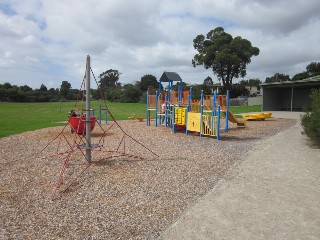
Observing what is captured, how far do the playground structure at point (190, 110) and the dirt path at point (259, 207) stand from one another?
5.22 m

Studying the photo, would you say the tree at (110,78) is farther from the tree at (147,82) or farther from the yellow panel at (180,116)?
the yellow panel at (180,116)

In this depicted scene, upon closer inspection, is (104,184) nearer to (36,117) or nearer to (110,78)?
(36,117)

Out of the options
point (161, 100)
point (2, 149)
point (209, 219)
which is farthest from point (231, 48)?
point (209, 219)

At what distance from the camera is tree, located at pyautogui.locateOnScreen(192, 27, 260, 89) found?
54.7m

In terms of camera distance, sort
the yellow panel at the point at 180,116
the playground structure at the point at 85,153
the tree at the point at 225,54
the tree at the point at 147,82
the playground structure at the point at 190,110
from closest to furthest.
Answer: the playground structure at the point at 85,153 < the playground structure at the point at 190,110 < the yellow panel at the point at 180,116 < the tree at the point at 225,54 < the tree at the point at 147,82

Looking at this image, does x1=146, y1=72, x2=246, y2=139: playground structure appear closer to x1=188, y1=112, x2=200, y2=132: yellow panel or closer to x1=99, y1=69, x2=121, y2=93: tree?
x1=188, y1=112, x2=200, y2=132: yellow panel

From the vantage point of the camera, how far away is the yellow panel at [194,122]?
13606 mm

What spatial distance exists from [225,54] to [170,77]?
3851 cm

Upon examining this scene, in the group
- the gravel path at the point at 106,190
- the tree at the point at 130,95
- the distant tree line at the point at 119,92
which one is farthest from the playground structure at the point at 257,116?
the tree at the point at 130,95

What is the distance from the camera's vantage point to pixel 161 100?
1789cm

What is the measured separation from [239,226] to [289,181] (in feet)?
9.13

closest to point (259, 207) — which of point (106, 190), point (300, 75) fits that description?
point (106, 190)

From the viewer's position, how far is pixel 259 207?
16.3ft

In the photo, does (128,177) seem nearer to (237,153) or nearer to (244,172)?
(244,172)
